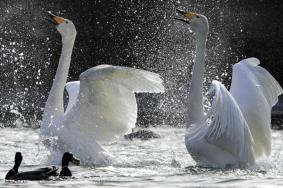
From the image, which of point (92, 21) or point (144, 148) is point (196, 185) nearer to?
point (144, 148)

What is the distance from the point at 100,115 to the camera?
1082cm

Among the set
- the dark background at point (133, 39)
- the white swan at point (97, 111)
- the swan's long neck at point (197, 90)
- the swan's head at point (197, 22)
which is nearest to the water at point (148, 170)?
the white swan at point (97, 111)

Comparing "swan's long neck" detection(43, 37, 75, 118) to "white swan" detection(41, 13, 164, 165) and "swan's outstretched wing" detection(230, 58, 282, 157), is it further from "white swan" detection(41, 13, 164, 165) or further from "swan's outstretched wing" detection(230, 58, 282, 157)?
"swan's outstretched wing" detection(230, 58, 282, 157)

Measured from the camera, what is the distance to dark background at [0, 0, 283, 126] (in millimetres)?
23344

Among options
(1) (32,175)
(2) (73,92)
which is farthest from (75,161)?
(2) (73,92)

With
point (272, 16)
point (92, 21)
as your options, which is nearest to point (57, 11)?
point (92, 21)

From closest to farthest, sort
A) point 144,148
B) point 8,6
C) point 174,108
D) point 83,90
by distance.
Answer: point 83,90 < point 144,148 < point 174,108 < point 8,6

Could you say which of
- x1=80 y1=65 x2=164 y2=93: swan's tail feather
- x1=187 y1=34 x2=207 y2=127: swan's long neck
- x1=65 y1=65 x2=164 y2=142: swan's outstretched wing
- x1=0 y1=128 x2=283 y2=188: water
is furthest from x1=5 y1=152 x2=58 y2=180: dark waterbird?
x1=187 y1=34 x2=207 y2=127: swan's long neck

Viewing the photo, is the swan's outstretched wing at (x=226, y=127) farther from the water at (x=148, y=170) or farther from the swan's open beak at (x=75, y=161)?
the swan's open beak at (x=75, y=161)

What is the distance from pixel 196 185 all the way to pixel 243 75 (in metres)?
2.24

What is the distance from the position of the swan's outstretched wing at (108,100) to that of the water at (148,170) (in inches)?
15.4

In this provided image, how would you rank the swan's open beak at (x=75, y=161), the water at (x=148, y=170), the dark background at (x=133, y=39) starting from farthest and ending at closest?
A: the dark background at (x=133, y=39), the swan's open beak at (x=75, y=161), the water at (x=148, y=170)

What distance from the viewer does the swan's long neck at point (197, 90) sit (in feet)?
34.3

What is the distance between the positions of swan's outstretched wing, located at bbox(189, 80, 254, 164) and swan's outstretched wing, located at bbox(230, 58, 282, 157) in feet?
2.11
